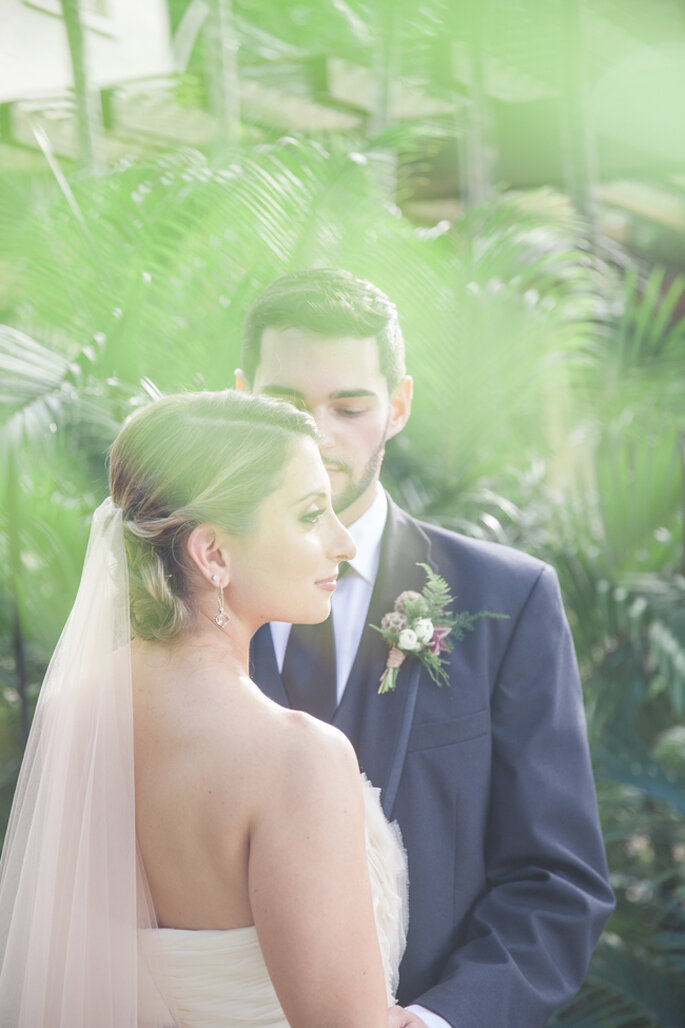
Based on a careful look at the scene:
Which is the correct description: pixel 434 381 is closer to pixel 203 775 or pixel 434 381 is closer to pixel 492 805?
pixel 492 805

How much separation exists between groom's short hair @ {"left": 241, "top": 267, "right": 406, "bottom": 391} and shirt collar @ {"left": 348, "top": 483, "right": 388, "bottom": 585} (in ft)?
0.94

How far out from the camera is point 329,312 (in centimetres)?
194

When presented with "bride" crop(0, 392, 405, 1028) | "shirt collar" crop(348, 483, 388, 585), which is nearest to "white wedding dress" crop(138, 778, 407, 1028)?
"bride" crop(0, 392, 405, 1028)

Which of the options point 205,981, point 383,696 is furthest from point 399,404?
point 205,981

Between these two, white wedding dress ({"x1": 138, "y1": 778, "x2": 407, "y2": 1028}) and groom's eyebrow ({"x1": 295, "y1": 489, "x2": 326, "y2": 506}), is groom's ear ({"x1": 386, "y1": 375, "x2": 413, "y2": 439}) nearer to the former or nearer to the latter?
groom's eyebrow ({"x1": 295, "y1": 489, "x2": 326, "y2": 506})

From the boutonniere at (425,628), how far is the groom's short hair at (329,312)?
1.47 ft

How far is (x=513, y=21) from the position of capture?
470 centimetres

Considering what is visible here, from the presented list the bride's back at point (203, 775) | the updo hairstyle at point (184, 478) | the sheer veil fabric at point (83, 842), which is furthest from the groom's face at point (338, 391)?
the bride's back at point (203, 775)

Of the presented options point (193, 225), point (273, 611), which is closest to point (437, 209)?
point (193, 225)

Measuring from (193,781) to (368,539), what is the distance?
90cm

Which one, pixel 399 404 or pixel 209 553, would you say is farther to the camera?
pixel 399 404

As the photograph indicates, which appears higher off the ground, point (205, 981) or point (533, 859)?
point (205, 981)

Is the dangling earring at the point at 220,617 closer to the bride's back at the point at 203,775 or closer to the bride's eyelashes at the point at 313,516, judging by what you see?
the bride's back at the point at 203,775

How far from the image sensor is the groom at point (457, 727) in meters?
1.84
